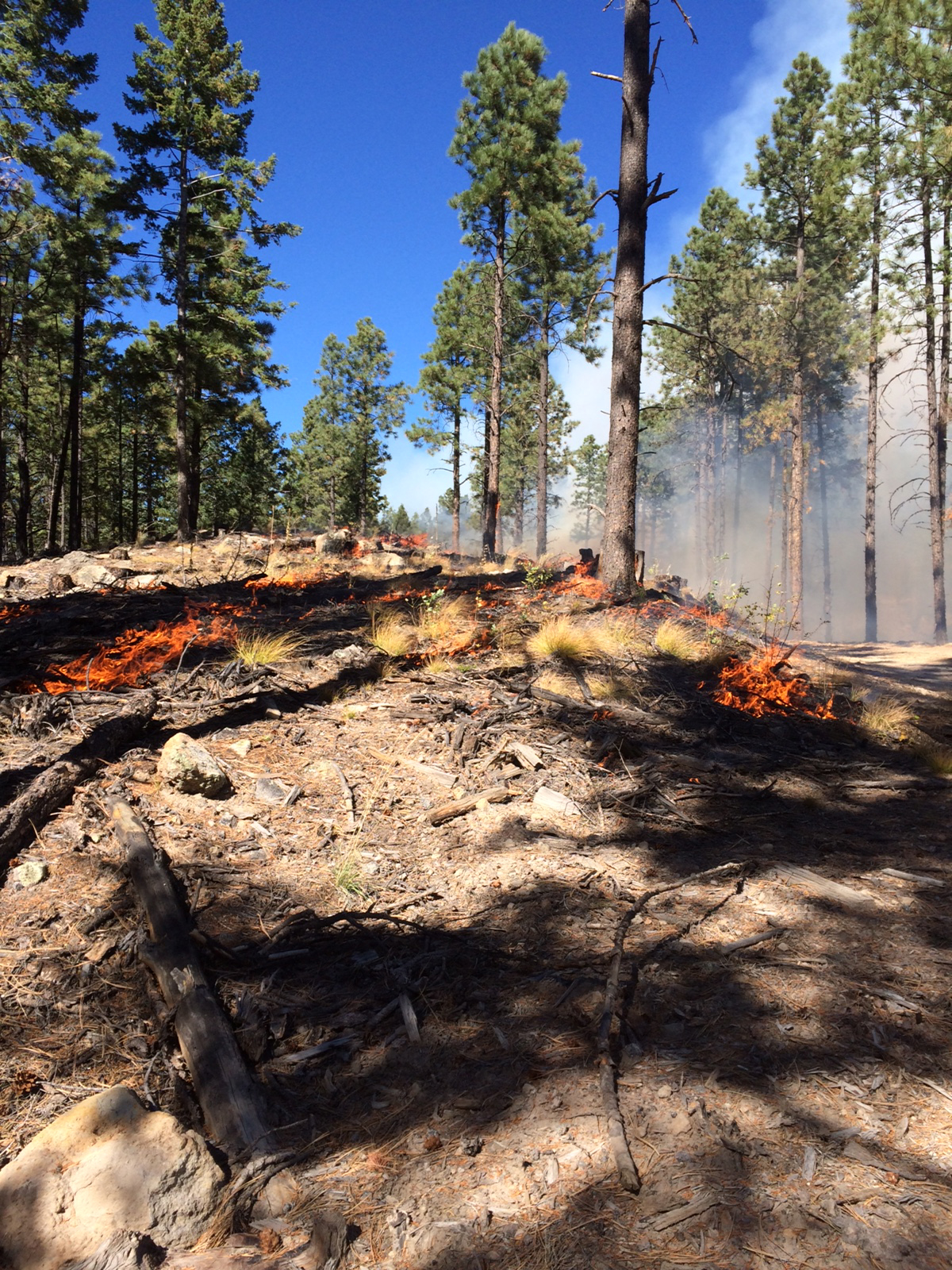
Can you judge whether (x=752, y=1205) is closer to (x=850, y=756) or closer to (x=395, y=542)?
(x=850, y=756)

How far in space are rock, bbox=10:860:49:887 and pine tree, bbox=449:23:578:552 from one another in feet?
57.2

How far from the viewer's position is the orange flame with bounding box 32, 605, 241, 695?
4.94 metres

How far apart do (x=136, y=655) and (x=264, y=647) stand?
105 cm

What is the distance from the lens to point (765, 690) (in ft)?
21.0

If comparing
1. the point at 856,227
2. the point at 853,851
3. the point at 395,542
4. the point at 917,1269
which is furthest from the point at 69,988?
the point at 856,227

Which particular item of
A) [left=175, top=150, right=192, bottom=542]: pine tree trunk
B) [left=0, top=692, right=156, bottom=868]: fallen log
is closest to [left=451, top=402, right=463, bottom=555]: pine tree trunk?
[left=175, top=150, right=192, bottom=542]: pine tree trunk

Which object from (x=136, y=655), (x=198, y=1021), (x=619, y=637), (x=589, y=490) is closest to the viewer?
(x=198, y=1021)

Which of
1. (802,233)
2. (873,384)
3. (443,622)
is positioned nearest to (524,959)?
(443,622)

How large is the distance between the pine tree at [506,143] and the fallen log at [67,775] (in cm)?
1613

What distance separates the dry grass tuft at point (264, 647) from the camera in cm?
564

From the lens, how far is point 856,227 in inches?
735

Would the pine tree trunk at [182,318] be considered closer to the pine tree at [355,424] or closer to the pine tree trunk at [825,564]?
the pine tree at [355,424]

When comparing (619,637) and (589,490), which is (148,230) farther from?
(589,490)

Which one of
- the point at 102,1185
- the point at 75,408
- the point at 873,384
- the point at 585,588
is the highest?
the point at 873,384
